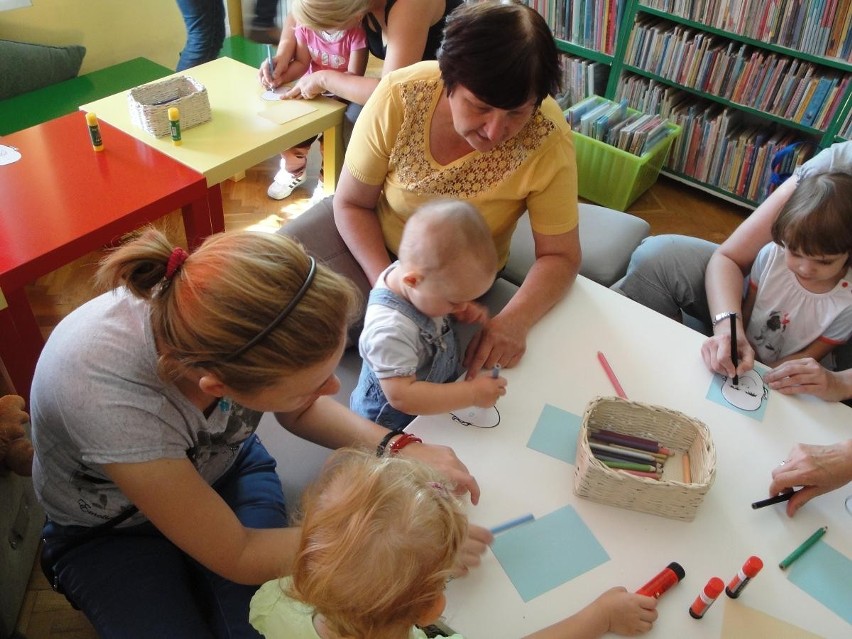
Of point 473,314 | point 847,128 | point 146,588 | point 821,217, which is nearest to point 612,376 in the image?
point 473,314

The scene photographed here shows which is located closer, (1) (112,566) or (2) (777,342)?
(1) (112,566)

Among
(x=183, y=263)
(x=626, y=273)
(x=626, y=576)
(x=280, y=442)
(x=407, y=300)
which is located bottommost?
(x=280, y=442)

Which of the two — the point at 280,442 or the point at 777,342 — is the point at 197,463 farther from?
the point at 777,342

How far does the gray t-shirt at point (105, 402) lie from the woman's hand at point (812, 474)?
3.00ft

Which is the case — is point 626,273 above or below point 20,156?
below

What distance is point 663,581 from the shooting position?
926 mm

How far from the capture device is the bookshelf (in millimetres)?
2713

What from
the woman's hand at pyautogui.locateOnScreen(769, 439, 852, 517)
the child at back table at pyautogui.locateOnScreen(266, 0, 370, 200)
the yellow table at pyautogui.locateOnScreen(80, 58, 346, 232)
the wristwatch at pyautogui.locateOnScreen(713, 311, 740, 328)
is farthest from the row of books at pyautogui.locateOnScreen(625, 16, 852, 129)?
the woman's hand at pyautogui.locateOnScreen(769, 439, 852, 517)

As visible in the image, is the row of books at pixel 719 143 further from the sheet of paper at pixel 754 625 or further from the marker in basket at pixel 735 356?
the sheet of paper at pixel 754 625

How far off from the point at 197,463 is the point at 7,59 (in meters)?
2.35

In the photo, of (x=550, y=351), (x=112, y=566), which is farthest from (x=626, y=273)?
(x=112, y=566)

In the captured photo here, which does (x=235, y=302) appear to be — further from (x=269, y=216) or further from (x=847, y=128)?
(x=847, y=128)

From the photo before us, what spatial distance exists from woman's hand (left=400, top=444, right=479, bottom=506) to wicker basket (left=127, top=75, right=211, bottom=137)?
57.1 inches

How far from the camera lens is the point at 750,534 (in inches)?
39.9
